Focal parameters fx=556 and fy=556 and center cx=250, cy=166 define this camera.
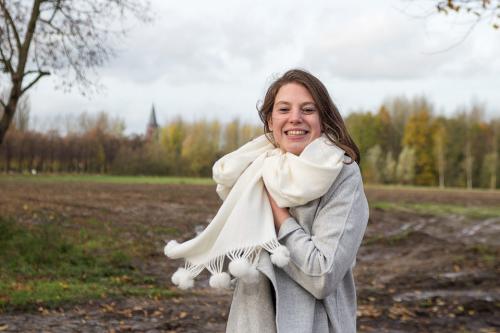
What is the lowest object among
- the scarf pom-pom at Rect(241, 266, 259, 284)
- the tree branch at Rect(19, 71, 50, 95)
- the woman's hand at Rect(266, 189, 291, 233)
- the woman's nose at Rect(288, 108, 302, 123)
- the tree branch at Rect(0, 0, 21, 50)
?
the scarf pom-pom at Rect(241, 266, 259, 284)

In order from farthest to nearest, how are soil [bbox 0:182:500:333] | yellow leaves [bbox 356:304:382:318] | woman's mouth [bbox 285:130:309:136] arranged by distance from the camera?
1. yellow leaves [bbox 356:304:382:318]
2. soil [bbox 0:182:500:333]
3. woman's mouth [bbox 285:130:309:136]

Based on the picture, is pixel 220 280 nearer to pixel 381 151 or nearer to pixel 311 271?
pixel 311 271

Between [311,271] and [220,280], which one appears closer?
[311,271]

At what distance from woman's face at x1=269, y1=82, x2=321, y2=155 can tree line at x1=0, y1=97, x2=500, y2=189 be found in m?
55.2

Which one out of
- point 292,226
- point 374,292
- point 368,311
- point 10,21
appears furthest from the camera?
point 10,21

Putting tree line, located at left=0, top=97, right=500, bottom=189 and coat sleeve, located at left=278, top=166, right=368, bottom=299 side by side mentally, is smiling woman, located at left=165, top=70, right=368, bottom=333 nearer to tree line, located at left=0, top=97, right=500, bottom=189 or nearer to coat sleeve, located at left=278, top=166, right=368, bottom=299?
coat sleeve, located at left=278, top=166, right=368, bottom=299

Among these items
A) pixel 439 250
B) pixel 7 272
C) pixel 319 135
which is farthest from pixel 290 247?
pixel 439 250

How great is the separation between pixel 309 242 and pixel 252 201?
0.90 ft

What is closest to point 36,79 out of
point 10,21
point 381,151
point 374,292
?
point 10,21

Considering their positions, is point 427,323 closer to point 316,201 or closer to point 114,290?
point 114,290

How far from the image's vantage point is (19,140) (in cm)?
6397

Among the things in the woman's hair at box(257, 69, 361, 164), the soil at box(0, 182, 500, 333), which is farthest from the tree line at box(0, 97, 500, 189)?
the woman's hair at box(257, 69, 361, 164)

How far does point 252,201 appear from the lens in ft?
7.00

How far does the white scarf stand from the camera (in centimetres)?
204
